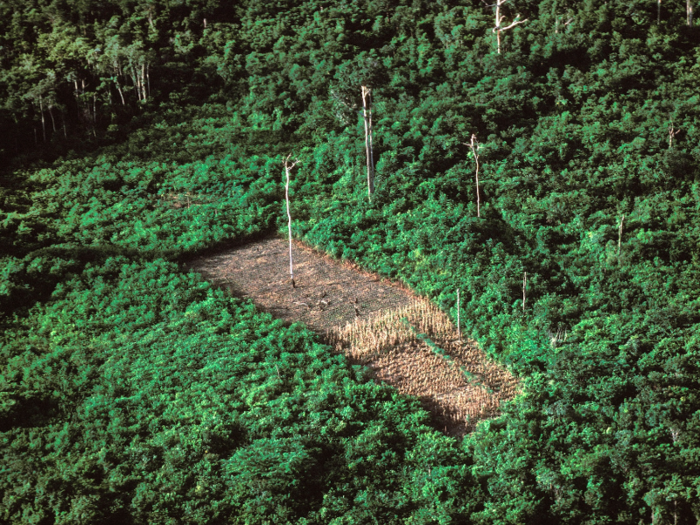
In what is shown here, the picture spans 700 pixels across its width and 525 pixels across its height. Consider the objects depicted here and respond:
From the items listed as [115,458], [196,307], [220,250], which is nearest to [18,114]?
[220,250]

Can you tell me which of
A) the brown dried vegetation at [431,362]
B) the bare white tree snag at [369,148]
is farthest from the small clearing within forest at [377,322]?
the bare white tree snag at [369,148]

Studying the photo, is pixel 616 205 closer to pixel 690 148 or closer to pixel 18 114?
pixel 690 148

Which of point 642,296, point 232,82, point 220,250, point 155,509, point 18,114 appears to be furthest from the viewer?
A: point 232,82

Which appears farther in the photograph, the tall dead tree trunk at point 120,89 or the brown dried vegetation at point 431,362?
the tall dead tree trunk at point 120,89

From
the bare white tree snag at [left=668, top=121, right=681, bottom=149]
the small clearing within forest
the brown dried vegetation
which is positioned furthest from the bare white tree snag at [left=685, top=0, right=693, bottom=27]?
the brown dried vegetation

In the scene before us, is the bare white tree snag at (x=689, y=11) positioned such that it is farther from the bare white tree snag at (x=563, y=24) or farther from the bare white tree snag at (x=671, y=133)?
the bare white tree snag at (x=671, y=133)

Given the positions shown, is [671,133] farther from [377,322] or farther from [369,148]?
[377,322]
